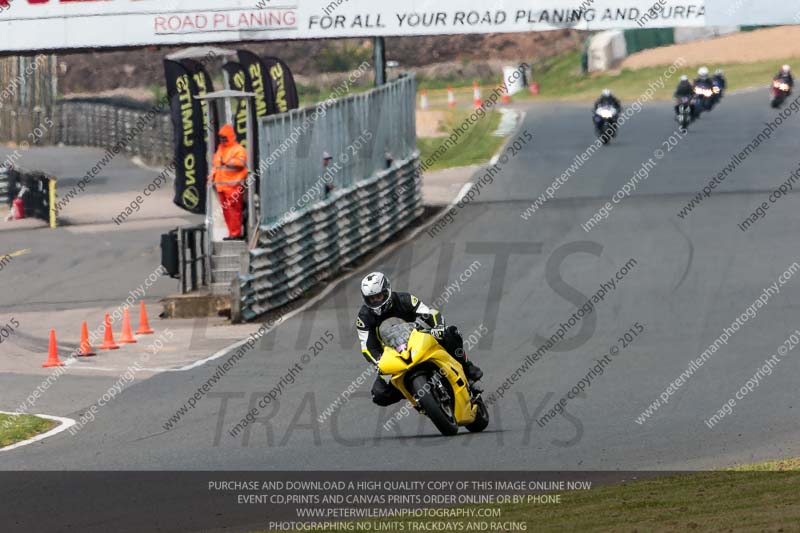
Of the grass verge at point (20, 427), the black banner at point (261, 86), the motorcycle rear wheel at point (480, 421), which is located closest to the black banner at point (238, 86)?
the black banner at point (261, 86)

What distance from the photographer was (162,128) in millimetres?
43875

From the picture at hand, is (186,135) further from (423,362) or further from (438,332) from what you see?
(423,362)

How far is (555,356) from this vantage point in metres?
16.8

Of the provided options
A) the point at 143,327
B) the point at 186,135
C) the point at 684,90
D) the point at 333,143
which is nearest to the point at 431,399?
the point at 143,327

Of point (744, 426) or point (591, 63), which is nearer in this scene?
point (744, 426)

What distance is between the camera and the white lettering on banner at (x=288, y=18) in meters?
27.5

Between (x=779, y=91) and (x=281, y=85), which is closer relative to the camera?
(x=281, y=85)

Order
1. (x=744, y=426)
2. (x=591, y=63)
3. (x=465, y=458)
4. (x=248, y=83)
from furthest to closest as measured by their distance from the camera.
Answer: (x=591, y=63) → (x=248, y=83) → (x=744, y=426) → (x=465, y=458)

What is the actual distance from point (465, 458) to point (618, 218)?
1583 centimetres

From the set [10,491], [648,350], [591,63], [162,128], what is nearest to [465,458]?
[10,491]

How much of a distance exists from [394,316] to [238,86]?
43.3ft

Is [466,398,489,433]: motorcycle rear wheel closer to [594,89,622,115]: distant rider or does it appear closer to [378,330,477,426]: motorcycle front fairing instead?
[378,330,477,426]: motorcycle front fairing

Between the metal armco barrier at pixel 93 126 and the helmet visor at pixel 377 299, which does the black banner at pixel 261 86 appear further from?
the metal armco barrier at pixel 93 126

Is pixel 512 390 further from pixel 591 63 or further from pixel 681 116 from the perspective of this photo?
pixel 591 63
